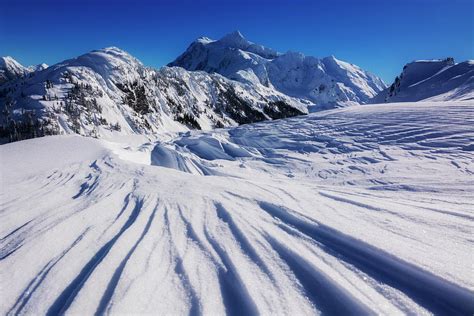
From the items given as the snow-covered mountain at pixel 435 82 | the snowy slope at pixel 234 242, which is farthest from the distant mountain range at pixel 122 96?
the snowy slope at pixel 234 242

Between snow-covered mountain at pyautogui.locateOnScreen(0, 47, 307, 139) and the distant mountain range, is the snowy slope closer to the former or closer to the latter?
the distant mountain range

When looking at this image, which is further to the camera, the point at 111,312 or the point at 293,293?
the point at 293,293

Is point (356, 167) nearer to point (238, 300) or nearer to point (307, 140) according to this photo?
point (307, 140)

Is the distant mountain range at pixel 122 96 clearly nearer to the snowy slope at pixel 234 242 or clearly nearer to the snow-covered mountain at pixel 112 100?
the snow-covered mountain at pixel 112 100

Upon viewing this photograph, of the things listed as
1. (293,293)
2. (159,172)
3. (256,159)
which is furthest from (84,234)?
(256,159)

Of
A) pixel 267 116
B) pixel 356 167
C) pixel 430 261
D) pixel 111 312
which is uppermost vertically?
pixel 267 116

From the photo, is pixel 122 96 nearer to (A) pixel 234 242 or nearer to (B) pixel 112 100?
(B) pixel 112 100
